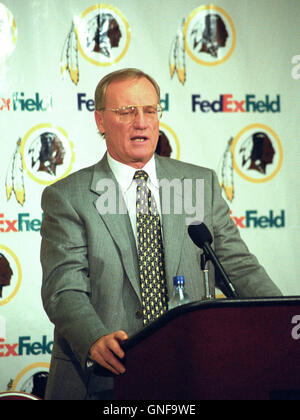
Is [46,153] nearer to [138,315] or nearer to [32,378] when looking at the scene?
[32,378]

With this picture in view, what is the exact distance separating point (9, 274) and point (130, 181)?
112 cm

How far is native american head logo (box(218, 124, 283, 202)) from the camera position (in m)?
3.33

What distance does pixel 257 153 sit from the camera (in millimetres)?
3367

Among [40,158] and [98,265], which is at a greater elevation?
[40,158]

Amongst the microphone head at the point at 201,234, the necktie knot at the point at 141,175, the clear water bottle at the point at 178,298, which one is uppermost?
the necktie knot at the point at 141,175

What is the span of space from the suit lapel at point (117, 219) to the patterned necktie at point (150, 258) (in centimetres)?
3

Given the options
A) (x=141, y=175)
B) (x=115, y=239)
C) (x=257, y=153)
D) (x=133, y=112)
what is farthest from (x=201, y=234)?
(x=257, y=153)

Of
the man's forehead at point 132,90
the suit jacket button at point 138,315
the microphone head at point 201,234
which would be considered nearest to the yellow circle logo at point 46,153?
the man's forehead at point 132,90

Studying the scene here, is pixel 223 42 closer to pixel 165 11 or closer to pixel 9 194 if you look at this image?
pixel 165 11

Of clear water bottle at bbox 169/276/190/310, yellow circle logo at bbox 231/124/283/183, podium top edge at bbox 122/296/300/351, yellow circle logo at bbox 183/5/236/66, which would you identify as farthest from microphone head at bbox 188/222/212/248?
yellow circle logo at bbox 183/5/236/66

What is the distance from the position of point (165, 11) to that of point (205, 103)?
569 millimetres

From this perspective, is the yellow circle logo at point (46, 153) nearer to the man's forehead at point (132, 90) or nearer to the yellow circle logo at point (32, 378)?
the man's forehead at point (132, 90)
